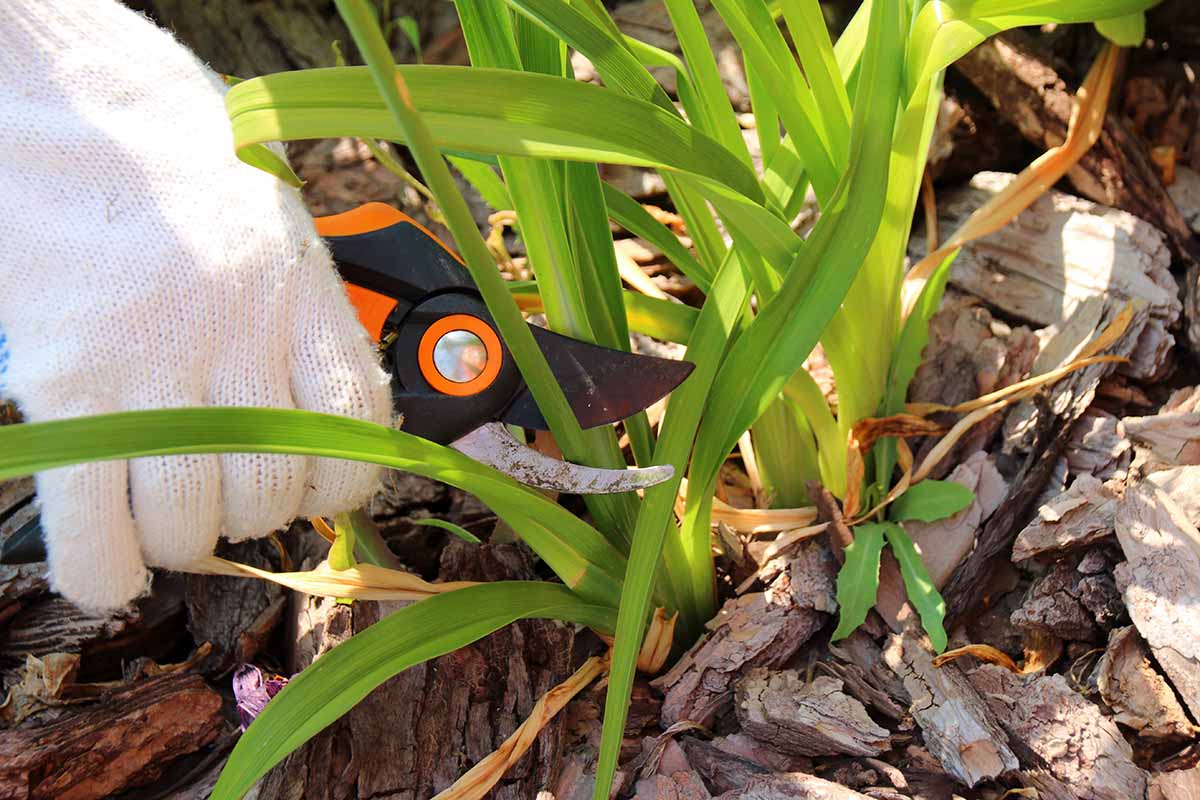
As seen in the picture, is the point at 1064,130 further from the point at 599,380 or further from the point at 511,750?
the point at 511,750

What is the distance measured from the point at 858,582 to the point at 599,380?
341 millimetres

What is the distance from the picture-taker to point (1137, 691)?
79 centimetres

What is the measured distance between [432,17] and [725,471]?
919 mm

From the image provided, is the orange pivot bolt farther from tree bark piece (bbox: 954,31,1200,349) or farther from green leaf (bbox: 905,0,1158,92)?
tree bark piece (bbox: 954,31,1200,349)

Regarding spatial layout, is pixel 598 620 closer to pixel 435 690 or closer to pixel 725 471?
pixel 435 690

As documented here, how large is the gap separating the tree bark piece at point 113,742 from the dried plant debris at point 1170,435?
947mm

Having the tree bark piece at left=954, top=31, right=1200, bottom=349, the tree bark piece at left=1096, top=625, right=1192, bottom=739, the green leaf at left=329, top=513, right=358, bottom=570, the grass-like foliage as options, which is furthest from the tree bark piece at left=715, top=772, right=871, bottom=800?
the tree bark piece at left=954, top=31, right=1200, bottom=349

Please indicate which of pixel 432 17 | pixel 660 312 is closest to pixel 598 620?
pixel 660 312

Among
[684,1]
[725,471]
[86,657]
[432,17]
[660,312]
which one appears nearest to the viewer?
[684,1]

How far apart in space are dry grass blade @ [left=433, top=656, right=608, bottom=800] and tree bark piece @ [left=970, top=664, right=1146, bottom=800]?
14.4 inches

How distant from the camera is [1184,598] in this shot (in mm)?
783

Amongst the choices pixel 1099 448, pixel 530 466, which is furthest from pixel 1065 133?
pixel 530 466

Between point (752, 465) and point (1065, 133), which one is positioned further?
point (1065, 133)

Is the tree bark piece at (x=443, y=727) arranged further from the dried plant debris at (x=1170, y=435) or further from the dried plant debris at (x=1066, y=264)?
the dried plant debris at (x=1066, y=264)
